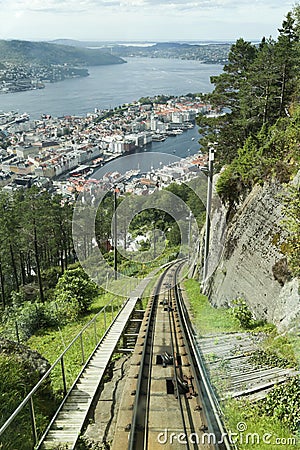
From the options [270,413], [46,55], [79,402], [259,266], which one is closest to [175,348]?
[259,266]

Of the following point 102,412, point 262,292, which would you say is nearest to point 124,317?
point 262,292

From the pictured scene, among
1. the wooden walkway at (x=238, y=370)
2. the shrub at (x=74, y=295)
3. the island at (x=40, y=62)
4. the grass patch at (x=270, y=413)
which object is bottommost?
the shrub at (x=74, y=295)

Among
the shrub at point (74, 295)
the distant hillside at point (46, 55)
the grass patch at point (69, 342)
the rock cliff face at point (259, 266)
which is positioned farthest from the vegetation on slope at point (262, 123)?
the distant hillside at point (46, 55)

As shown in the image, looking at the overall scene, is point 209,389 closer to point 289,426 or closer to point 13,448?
point 289,426

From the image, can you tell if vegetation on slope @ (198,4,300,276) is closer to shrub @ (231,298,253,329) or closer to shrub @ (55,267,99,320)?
shrub @ (231,298,253,329)

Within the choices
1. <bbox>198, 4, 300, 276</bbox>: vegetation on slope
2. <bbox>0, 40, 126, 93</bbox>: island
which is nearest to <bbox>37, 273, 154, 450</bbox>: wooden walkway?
<bbox>198, 4, 300, 276</bbox>: vegetation on slope

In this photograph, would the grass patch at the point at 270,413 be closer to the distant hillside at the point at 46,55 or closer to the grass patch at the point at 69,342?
the grass patch at the point at 69,342
